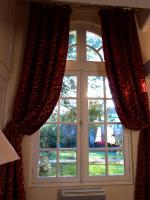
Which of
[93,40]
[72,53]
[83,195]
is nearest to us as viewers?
[83,195]

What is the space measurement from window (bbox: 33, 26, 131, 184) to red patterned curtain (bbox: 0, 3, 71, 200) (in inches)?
11.9

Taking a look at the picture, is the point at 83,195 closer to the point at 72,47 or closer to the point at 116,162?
the point at 116,162

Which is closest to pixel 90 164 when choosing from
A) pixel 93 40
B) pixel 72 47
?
pixel 72 47

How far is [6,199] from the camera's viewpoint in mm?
2553

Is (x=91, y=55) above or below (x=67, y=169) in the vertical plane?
above

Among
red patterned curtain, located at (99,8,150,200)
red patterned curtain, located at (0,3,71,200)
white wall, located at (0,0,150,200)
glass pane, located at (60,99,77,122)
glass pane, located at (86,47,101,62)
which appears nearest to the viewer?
red patterned curtain, located at (0,3,71,200)

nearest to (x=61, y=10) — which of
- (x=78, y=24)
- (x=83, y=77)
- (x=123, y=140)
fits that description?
(x=78, y=24)

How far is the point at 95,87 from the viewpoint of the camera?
3.34 m

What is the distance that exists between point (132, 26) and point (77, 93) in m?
1.44

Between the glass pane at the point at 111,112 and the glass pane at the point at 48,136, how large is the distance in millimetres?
868

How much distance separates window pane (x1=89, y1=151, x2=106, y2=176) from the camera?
3089mm

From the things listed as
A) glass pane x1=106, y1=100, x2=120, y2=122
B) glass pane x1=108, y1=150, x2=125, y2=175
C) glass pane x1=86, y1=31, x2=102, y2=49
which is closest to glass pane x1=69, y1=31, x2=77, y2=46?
glass pane x1=86, y1=31, x2=102, y2=49

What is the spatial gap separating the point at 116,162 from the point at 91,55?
178cm

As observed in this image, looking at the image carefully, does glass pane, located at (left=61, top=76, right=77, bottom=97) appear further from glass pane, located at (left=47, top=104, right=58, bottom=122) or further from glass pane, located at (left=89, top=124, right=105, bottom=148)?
glass pane, located at (left=89, top=124, right=105, bottom=148)
